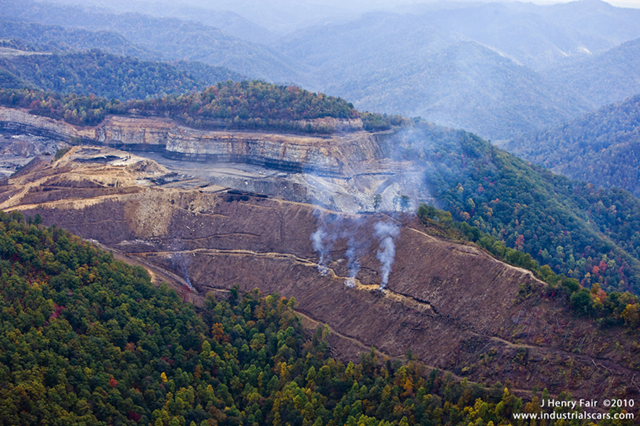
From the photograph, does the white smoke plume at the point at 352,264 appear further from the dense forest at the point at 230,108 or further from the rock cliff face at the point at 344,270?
the dense forest at the point at 230,108

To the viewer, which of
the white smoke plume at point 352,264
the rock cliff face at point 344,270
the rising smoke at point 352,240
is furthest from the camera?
the rising smoke at point 352,240

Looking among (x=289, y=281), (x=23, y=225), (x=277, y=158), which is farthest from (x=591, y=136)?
(x=23, y=225)

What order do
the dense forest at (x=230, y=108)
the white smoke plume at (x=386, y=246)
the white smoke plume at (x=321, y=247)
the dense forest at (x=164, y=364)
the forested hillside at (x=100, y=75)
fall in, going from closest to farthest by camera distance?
the dense forest at (x=164, y=364) < the white smoke plume at (x=386, y=246) < the white smoke plume at (x=321, y=247) < the dense forest at (x=230, y=108) < the forested hillside at (x=100, y=75)

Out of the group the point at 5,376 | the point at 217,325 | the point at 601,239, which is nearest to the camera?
the point at 5,376

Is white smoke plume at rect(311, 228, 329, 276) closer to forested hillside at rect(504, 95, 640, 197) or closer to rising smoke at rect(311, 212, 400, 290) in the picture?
rising smoke at rect(311, 212, 400, 290)

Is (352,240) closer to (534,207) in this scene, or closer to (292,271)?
(292,271)

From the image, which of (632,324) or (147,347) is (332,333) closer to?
(147,347)

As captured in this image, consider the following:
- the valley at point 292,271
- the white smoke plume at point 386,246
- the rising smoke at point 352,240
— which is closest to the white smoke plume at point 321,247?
the rising smoke at point 352,240
